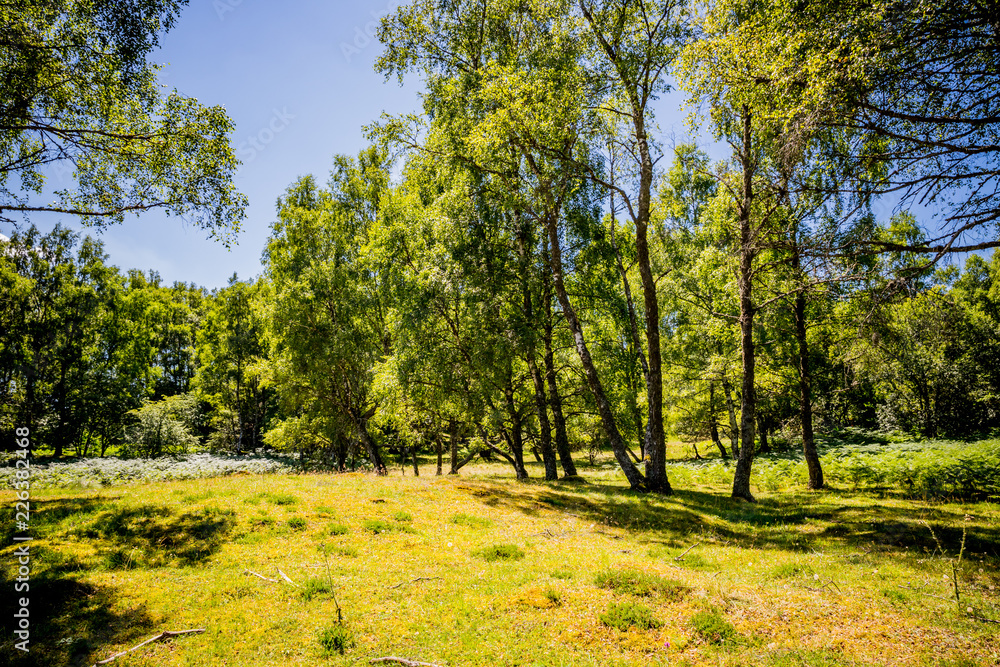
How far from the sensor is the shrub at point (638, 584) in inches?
281

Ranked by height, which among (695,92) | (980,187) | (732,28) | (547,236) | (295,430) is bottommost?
(295,430)

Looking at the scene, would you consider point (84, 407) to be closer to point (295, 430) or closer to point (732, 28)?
point (295, 430)

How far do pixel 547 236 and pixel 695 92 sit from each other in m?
7.68

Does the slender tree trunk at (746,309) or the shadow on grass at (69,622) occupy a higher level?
the slender tree trunk at (746,309)

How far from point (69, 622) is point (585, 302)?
17.9 m

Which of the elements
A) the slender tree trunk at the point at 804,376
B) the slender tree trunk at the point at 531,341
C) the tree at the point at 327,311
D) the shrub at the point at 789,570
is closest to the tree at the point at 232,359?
the tree at the point at 327,311

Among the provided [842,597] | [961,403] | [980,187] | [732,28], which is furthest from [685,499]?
[961,403]

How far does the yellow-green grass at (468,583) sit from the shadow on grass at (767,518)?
13cm

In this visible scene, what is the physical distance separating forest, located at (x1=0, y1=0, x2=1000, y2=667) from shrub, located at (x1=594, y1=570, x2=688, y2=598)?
2.0 inches

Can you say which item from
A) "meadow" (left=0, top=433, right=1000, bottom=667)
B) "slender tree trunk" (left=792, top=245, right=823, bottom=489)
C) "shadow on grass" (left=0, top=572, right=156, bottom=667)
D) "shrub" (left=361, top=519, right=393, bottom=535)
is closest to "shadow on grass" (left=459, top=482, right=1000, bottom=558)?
"meadow" (left=0, top=433, right=1000, bottom=667)

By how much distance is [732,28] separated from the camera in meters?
13.0

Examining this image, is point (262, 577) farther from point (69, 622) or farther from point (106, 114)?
point (106, 114)

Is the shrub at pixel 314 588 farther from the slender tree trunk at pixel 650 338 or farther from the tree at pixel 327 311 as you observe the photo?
the tree at pixel 327 311

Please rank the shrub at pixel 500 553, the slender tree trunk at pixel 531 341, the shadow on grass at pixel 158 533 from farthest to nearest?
the slender tree trunk at pixel 531 341 → the shrub at pixel 500 553 → the shadow on grass at pixel 158 533
